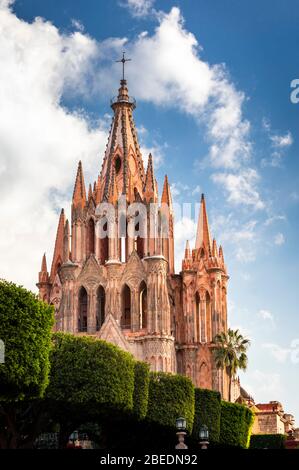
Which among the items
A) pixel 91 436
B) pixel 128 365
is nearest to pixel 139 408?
pixel 128 365

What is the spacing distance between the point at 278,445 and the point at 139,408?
119 ft

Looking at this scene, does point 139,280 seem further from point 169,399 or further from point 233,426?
point 169,399

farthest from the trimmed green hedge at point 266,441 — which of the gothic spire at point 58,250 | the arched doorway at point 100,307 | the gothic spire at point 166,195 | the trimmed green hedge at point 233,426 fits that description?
the gothic spire at point 58,250

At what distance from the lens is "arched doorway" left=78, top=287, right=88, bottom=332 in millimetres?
74881

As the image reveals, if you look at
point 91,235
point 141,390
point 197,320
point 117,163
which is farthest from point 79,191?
point 141,390

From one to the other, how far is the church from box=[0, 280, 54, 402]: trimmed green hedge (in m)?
36.8

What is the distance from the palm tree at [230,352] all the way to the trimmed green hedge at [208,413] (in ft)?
54.0

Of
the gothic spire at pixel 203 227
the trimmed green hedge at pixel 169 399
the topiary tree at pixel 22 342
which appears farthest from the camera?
the gothic spire at pixel 203 227

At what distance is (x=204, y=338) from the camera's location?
7400 centimetres

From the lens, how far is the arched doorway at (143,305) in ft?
239

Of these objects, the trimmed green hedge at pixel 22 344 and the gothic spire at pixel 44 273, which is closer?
the trimmed green hedge at pixel 22 344

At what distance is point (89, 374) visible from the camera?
41.3m

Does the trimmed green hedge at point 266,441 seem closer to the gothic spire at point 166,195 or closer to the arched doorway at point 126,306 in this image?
the arched doorway at point 126,306
